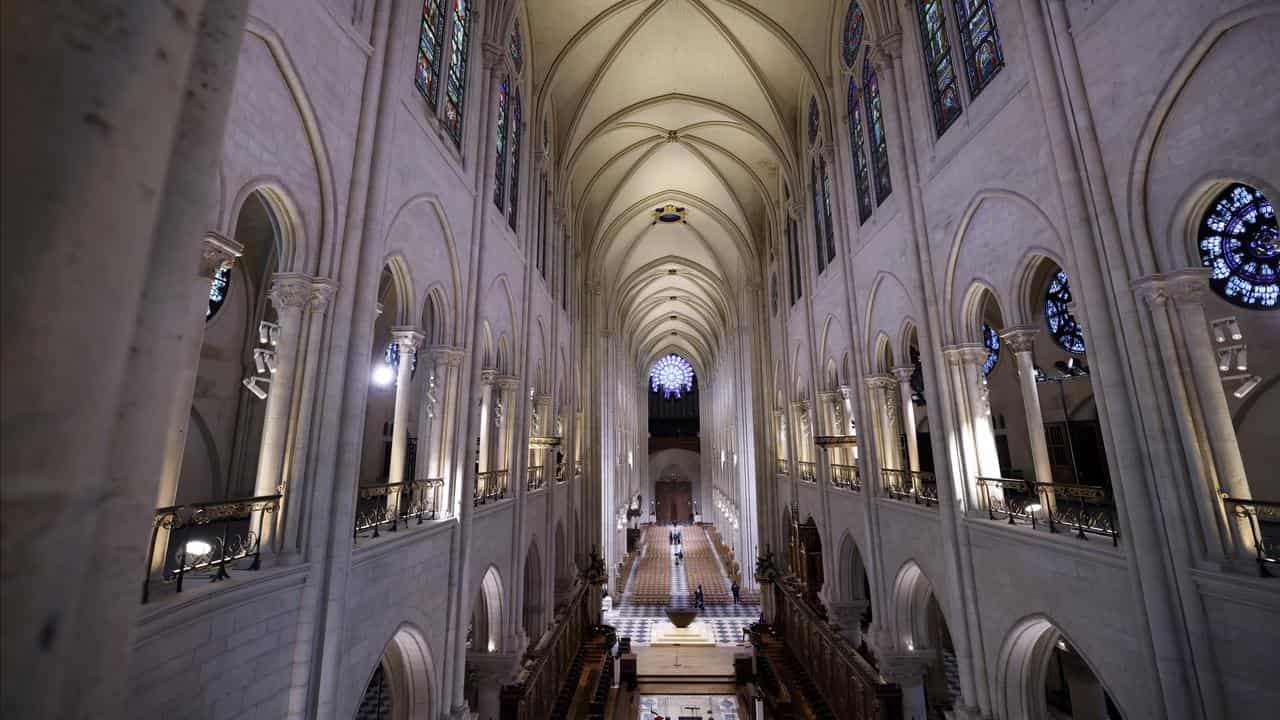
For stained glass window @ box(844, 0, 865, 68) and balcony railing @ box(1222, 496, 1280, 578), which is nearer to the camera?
balcony railing @ box(1222, 496, 1280, 578)

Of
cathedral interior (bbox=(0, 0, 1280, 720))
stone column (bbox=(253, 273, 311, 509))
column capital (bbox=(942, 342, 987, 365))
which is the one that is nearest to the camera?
cathedral interior (bbox=(0, 0, 1280, 720))

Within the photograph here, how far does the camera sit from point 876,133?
1131 centimetres

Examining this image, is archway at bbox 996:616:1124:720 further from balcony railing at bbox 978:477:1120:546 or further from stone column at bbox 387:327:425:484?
stone column at bbox 387:327:425:484

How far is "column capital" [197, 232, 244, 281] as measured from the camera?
13.0ft

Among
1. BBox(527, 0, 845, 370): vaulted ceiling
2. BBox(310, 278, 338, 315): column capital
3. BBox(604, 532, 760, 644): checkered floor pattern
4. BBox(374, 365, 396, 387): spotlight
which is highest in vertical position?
BBox(527, 0, 845, 370): vaulted ceiling

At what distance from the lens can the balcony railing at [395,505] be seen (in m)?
6.33

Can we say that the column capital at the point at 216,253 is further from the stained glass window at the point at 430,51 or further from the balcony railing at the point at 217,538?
the stained glass window at the point at 430,51

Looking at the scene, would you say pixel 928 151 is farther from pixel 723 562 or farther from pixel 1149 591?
pixel 723 562

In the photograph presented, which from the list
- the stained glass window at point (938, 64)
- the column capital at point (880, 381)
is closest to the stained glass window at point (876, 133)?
the stained glass window at point (938, 64)

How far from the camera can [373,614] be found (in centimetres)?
588

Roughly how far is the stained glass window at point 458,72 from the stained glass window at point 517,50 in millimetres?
2673

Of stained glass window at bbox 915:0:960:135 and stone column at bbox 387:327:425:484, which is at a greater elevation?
stained glass window at bbox 915:0:960:135

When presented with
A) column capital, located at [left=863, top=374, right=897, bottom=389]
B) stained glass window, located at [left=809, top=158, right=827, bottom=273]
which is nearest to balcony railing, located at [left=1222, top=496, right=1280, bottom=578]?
column capital, located at [left=863, top=374, right=897, bottom=389]

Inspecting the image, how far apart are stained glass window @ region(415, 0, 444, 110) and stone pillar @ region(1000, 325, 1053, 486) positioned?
8515 mm
